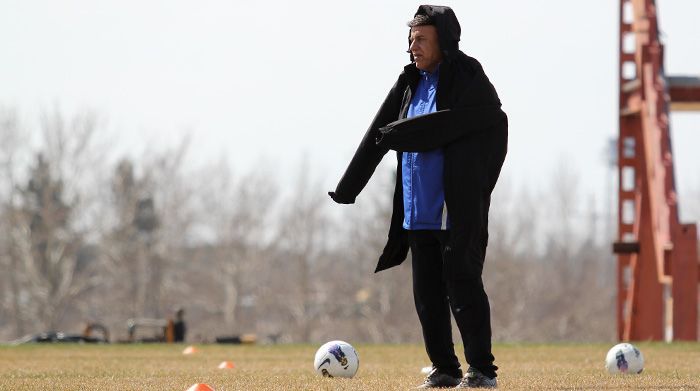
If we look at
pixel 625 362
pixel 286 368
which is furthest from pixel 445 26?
pixel 286 368

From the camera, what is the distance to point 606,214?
93812 mm

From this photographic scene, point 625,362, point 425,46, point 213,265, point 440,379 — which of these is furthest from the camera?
point 213,265

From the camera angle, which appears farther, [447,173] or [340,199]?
[340,199]

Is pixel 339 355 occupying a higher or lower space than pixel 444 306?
lower

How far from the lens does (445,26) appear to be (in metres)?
7.12

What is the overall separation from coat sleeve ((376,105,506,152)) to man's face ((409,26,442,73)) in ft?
1.07

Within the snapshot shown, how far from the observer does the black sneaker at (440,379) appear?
7.41 meters

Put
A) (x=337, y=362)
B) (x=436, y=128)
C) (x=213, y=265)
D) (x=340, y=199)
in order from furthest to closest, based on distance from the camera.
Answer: (x=213, y=265) → (x=337, y=362) → (x=340, y=199) → (x=436, y=128)

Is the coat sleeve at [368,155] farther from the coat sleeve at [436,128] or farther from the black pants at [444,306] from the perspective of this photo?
the black pants at [444,306]

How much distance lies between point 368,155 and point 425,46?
718 mm

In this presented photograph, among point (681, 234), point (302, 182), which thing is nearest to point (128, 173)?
point (302, 182)

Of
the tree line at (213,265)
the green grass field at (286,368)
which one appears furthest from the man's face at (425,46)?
the tree line at (213,265)

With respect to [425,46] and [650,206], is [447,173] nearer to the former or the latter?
[425,46]

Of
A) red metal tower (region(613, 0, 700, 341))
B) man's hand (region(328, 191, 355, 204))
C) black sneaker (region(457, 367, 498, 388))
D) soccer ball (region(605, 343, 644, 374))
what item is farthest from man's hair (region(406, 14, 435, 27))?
red metal tower (region(613, 0, 700, 341))
